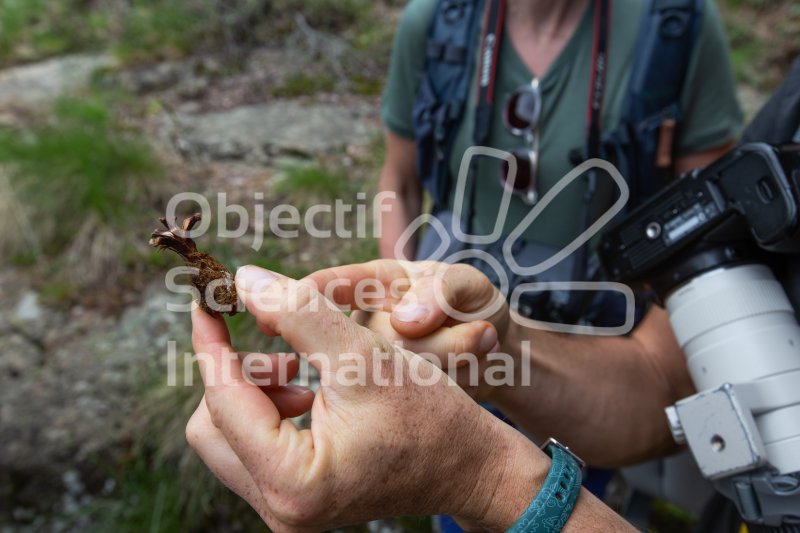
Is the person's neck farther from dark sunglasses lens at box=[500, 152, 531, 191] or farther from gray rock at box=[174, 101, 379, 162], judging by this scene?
gray rock at box=[174, 101, 379, 162]

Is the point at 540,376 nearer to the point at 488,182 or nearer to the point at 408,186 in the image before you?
the point at 488,182

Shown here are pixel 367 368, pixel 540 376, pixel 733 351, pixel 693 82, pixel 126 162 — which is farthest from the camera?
pixel 126 162

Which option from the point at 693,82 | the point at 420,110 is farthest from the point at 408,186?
the point at 693,82

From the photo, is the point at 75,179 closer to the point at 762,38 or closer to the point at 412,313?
the point at 412,313

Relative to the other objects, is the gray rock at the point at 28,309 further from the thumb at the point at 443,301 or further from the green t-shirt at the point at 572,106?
the thumb at the point at 443,301

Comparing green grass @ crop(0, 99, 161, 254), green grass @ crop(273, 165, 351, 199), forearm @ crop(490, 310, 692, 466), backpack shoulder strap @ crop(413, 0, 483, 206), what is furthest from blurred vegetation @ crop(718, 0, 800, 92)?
green grass @ crop(0, 99, 161, 254)

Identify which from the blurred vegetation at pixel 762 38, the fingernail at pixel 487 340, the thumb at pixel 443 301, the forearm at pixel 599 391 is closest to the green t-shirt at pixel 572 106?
the forearm at pixel 599 391
